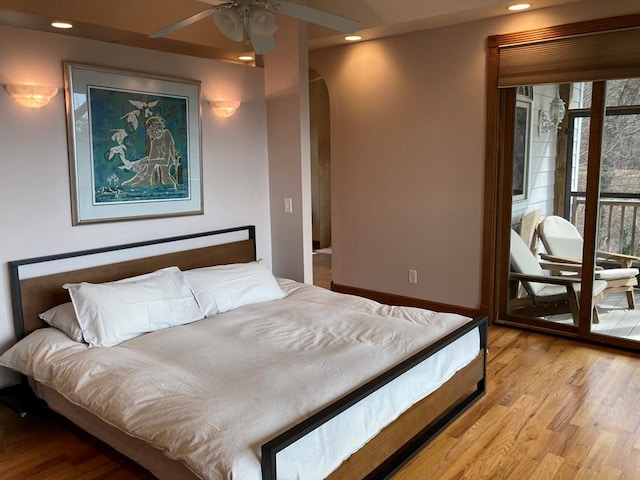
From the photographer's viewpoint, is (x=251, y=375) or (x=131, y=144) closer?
(x=251, y=375)

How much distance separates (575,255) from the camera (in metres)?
4.23

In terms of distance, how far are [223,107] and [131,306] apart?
1701 mm

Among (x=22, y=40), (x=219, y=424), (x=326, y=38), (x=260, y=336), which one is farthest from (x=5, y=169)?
(x=326, y=38)

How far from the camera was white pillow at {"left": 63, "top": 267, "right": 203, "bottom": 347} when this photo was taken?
2994 mm

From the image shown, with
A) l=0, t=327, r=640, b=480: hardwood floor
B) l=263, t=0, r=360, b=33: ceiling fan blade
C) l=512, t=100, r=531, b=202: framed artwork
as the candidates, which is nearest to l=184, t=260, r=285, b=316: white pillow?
l=0, t=327, r=640, b=480: hardwood floor

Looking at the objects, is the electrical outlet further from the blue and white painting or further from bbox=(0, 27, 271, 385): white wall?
the blue and white painting

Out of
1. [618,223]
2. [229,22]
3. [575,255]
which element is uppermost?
[229,22]

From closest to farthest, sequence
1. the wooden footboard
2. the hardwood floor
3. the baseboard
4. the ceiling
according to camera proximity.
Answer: the wooden footboard < the hardwood floor < the ceiling < the baseboard

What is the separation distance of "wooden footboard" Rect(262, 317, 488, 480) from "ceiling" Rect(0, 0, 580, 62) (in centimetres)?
236

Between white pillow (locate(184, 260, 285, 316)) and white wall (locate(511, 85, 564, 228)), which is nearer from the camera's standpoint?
white pillow (locate(184, 260, 285, 316))

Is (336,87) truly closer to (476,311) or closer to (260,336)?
(476,311)

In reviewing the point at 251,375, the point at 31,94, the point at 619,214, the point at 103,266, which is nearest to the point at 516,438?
the point at 251,375

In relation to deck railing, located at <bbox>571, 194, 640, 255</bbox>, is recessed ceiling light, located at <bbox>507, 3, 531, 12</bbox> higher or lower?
higher

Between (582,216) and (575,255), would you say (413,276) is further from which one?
(582,216)
